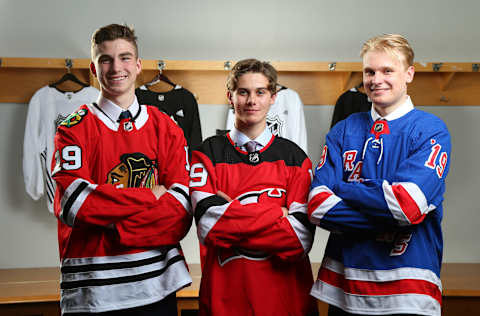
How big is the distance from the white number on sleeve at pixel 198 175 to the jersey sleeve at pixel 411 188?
0.42 m

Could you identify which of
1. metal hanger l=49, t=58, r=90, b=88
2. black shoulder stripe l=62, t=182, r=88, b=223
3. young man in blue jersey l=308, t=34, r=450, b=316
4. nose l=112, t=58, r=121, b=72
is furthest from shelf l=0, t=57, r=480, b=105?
black shoulder stripe l=62, t=182, r=88, b=223

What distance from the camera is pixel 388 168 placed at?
1328mm

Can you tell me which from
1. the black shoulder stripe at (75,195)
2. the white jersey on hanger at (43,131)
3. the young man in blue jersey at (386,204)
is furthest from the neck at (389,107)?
the white jersey on hanger at (43,131)

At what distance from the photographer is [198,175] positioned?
4.69ft

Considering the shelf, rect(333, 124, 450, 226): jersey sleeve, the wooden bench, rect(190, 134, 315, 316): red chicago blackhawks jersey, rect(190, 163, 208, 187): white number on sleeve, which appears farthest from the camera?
the shelf

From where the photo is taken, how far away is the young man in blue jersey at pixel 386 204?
124 centimetres

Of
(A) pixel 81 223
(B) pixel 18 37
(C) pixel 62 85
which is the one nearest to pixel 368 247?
(A) pixel 81 223

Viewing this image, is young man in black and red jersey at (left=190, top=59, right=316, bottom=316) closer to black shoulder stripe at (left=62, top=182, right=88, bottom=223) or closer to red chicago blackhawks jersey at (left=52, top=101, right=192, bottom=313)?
red chicago blackhawks jersey at (left=52, top=101, right=192, bottom=313)

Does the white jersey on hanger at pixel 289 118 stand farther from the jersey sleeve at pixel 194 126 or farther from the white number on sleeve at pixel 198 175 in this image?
the white number on sleeve at pixel 198 175

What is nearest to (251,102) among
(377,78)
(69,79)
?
(377,78)

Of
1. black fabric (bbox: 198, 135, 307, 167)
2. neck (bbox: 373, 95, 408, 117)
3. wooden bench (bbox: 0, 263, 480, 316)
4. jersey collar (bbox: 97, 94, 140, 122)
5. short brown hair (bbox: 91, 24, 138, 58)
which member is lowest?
wooden bench (bbox: 0, 263, 480, 316)

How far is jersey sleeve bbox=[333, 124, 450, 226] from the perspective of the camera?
121 centimetres

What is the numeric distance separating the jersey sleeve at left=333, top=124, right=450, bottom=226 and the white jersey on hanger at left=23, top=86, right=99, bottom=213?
199cm

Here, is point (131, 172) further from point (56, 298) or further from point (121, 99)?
point (56, 298)
